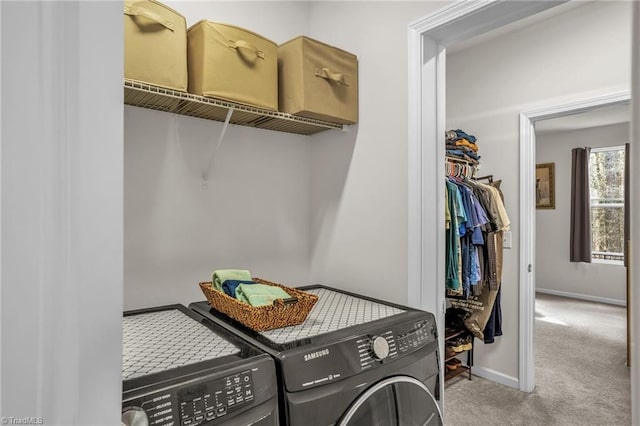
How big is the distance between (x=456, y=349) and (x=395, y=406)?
191 centimetres

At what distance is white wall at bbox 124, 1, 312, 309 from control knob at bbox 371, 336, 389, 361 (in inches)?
33.9

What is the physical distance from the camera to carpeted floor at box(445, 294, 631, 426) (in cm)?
244

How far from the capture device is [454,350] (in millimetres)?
2814

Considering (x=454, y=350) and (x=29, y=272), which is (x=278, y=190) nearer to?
(x=29, y=272)

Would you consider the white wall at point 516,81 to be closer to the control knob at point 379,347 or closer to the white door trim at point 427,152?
the white door trim at point 427,152

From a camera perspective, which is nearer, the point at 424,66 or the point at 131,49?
the point at 131,49

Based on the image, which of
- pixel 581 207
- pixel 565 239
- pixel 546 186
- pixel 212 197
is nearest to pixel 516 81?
pixel 212 197

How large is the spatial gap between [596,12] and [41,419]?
3.38 m

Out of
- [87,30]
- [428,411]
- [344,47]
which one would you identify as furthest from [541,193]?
[87,30]

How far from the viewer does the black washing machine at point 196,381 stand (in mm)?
765

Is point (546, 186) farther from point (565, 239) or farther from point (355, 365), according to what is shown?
point (355, 365)

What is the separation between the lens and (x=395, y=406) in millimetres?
1135

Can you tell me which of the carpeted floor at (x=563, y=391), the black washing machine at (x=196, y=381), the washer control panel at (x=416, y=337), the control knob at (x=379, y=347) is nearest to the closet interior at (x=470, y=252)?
the carpeted floor at (x=563, y=391)

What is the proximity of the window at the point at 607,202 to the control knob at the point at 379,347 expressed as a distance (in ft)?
19.7
